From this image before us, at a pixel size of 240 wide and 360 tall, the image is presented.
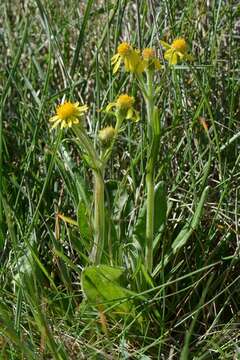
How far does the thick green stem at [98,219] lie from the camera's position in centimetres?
109

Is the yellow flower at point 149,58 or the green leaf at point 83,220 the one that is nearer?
the yellow flower at point 149,58

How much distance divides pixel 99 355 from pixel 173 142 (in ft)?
1.58

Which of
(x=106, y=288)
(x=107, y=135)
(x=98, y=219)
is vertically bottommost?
(x=106, y=288)

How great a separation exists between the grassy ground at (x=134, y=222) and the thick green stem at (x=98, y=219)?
38 millimetres

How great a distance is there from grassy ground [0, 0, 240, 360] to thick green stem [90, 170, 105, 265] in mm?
38

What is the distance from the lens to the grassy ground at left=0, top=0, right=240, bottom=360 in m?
1.11

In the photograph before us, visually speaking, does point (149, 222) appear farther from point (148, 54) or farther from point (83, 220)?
point (148, 54)

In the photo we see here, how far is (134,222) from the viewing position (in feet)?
4.12

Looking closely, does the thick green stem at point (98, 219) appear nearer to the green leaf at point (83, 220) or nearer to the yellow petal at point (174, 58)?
the green leaf at point (83, 220)

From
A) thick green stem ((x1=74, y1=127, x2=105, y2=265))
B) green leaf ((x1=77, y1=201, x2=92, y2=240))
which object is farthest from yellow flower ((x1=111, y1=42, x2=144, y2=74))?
green leaf ((x1=77, y1=201, x2=92, y2=240))

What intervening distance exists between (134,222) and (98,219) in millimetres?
152

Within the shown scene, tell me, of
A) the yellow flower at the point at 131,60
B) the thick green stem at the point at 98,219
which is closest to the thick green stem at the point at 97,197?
the thick green stem at the point at 98,219

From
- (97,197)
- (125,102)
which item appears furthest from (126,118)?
(97,197)

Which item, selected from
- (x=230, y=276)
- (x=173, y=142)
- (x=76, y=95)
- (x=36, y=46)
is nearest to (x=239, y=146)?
(x=173, y=142)
